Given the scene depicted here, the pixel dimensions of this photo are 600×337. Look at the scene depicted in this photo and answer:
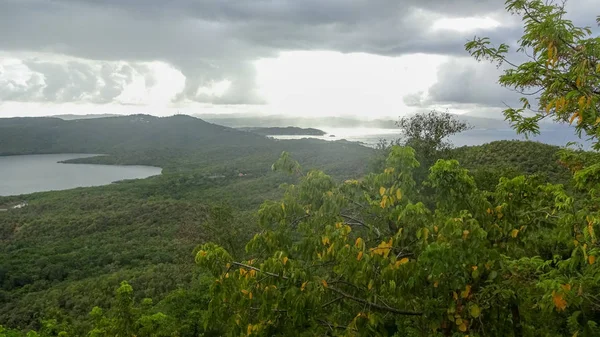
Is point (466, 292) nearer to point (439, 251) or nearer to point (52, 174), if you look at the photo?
point (439, 251)

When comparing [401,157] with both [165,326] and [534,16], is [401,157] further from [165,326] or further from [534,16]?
[165,326]

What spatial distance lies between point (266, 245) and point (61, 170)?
178 m

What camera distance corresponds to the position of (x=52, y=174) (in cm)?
14588

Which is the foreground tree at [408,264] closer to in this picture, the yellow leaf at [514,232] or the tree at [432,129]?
the yellow leaf at [514,232]

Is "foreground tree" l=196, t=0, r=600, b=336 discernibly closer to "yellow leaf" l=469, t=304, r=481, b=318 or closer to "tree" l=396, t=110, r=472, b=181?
"yellow leaf" l=469, t=304, r=481, b=318

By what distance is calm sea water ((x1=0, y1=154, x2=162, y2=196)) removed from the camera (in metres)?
124

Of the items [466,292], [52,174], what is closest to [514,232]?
[466,292]

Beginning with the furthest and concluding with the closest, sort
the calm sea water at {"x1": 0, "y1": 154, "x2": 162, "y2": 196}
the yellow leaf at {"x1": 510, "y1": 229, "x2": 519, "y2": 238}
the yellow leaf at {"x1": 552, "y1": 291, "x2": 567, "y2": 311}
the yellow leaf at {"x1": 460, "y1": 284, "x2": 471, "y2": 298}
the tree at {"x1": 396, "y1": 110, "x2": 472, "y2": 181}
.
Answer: the calm sea water at {"x1": 0, "y1": 154, "x2": 162, "y2": 196} → the tree at {"x1": 396, "y1": 110, "x2": 472, "y2": 181} → the yellow leaf at {"x1": 510, "y1": 229, "x2": 519, "y2": 238} → the yellow leaf at {"x1": 460, "y1": 284, "x2": 471, "y2": 298} → the yellow leaf at {"x1": 552, "y1": 291, "x2": 567, "y2": 311}

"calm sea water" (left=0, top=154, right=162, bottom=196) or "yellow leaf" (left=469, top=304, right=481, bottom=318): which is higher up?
"yellow leaf" (left=469, top=304, right=481, bottom=318)

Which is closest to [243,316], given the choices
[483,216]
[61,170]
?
[483,216]

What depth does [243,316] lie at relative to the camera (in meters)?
3.76

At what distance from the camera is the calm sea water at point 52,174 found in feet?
406

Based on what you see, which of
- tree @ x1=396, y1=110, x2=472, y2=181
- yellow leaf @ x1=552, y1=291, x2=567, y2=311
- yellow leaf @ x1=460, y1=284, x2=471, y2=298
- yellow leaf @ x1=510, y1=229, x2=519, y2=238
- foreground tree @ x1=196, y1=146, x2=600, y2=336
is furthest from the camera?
tree @ x1=396, y1=110, x2=472, y2=181

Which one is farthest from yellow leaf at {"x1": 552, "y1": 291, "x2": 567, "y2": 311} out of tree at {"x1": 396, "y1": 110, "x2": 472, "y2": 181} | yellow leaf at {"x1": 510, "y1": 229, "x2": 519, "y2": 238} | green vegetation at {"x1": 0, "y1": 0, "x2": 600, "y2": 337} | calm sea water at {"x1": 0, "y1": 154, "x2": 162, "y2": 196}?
calm sea water at {"x1": 0, "y1": 154, "x2": 162, "y2": 196}
